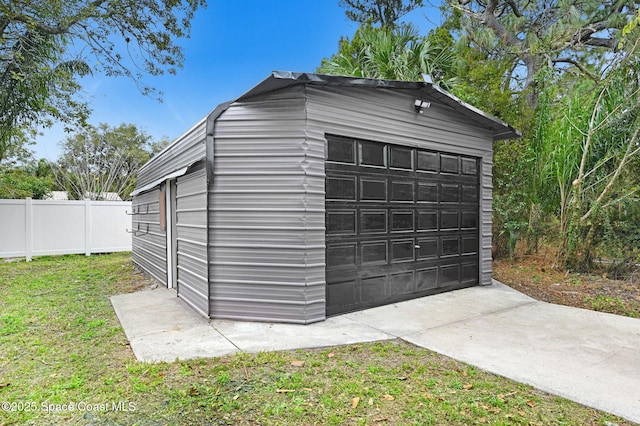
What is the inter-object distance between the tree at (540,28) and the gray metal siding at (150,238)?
433 inches

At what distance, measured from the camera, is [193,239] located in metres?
5.08

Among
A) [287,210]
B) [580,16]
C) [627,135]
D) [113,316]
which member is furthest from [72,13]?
[580,16]

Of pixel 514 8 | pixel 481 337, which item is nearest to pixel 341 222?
pixel 481 337

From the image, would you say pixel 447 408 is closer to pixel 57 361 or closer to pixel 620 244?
pixel 57 361

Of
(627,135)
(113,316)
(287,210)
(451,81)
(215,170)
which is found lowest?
(113,316)

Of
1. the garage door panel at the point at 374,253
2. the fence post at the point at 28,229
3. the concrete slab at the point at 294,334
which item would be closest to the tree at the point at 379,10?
the garage door panel at the point at 374,253

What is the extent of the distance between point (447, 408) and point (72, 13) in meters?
10.8

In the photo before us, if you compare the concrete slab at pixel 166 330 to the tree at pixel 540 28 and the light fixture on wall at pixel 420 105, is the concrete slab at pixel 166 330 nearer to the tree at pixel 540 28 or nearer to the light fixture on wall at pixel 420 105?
the light fixture on wall at pixel 420 105

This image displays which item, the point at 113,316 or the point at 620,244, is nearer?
the point at 113,316

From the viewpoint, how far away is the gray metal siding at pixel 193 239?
184 inches

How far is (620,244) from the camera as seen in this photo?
275 inches

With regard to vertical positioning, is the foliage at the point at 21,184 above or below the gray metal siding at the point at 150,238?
above

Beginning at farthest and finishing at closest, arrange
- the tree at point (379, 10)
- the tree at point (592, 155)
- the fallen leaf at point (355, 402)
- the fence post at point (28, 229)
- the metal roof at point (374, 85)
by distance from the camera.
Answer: the tree at point (379, 10) < the fence post at point (28, 229) < the tree at point (592, 155) < the metal roof at point (374, 85) < the fallen leaf at point (355, 402)

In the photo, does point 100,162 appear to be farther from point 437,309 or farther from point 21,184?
point 437,309
